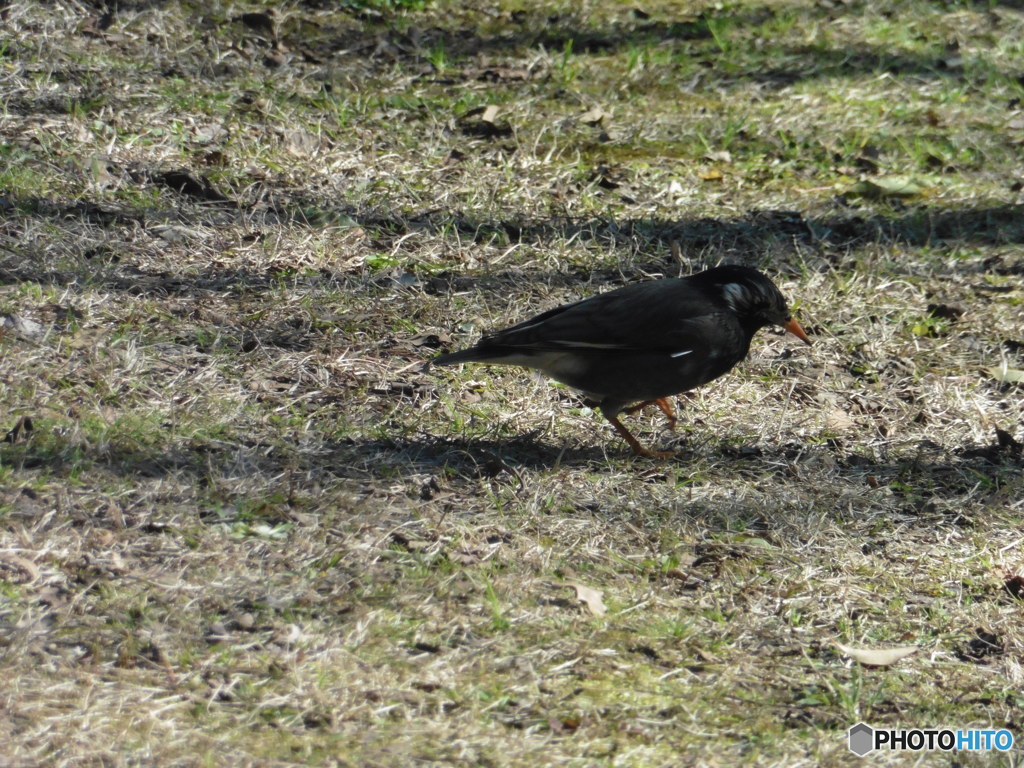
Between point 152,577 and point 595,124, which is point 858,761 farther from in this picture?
point 595,124

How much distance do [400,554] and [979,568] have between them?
7.52ft

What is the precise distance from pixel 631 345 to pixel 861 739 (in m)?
2.11

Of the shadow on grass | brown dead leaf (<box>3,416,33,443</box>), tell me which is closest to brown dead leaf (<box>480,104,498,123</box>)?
the shadow on grass

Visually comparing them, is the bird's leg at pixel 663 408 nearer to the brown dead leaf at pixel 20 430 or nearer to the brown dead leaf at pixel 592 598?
the brown dead leaf at pixel 592 598

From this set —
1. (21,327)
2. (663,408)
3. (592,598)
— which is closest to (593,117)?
(663,408)

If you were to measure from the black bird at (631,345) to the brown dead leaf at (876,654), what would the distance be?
1.41 metres

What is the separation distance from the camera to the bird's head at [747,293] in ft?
17.6

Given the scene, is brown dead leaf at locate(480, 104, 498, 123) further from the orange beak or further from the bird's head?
the orange beak

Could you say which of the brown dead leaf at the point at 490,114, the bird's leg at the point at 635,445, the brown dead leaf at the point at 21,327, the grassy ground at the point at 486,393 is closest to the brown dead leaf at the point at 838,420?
the grassy ground at the point at 486,393

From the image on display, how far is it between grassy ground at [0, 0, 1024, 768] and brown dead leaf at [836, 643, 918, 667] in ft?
0.15

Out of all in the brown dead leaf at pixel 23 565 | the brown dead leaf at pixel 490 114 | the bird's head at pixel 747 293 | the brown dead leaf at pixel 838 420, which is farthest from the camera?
the brown dead leaf at pixel 490 114

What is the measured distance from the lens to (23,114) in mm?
6555

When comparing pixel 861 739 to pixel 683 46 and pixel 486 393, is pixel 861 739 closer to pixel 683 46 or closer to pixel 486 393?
pixel 486 393

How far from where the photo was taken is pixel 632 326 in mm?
5195
